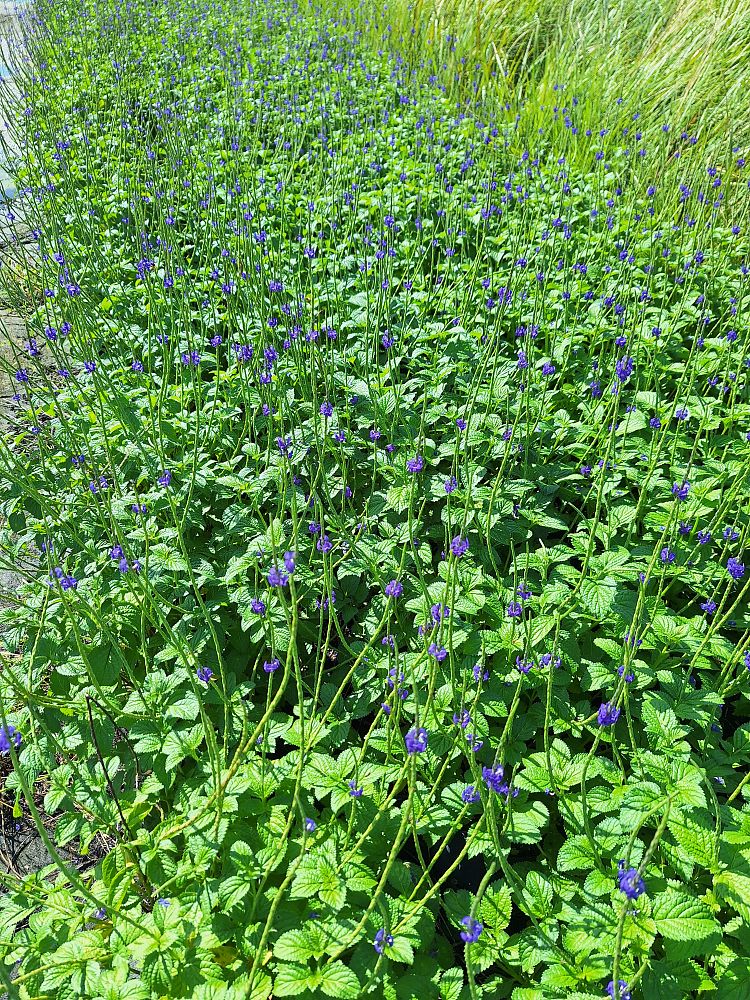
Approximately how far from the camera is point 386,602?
1971 mm

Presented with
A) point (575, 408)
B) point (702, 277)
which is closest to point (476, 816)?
point (575, 408)

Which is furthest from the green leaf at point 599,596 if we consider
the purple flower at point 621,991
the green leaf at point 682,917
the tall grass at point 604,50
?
the tall grass at point 604,50

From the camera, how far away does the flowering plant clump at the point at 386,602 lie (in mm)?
1514

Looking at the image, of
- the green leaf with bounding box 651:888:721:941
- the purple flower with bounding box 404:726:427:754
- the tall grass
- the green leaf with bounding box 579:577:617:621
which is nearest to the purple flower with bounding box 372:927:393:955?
the purple flower with bounding box 404:726:427:754

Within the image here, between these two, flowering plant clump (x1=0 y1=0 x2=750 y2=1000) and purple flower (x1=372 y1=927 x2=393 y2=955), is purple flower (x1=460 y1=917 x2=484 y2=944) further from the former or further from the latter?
purple flower (x1=372 y1=927 x2=393 y2=955)

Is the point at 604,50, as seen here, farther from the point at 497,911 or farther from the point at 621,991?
the point at 621,991

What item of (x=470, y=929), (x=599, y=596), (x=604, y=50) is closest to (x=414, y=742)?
(x=470, y=929)

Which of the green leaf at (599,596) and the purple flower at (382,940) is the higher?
the green leaf at (599,596)

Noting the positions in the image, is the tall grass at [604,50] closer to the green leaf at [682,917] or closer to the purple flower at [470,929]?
the green leaf at [682,917]

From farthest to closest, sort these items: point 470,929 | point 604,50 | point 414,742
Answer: point 604,50, point 414,742, point 470,929

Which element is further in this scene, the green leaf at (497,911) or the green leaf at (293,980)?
the green leaf at (497,911)

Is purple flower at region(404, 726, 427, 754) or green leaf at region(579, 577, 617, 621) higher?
purple flower at region(404, 726, 427, 754)

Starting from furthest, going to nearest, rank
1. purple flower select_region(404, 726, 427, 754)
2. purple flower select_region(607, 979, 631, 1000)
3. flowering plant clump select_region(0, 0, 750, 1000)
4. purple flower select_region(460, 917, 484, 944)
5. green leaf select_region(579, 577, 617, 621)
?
green leaf select_region(579, 577, 617, 621)
flowering plant clump select_region(0, 0, 750, 1000)
purple flower select_region(404, 726, 427, 754)
purple flower select_region(607, 979, 631, 1000)
purple flower select_region(460, 917, 484, 944)

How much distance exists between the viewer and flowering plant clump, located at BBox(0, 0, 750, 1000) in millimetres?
1514
